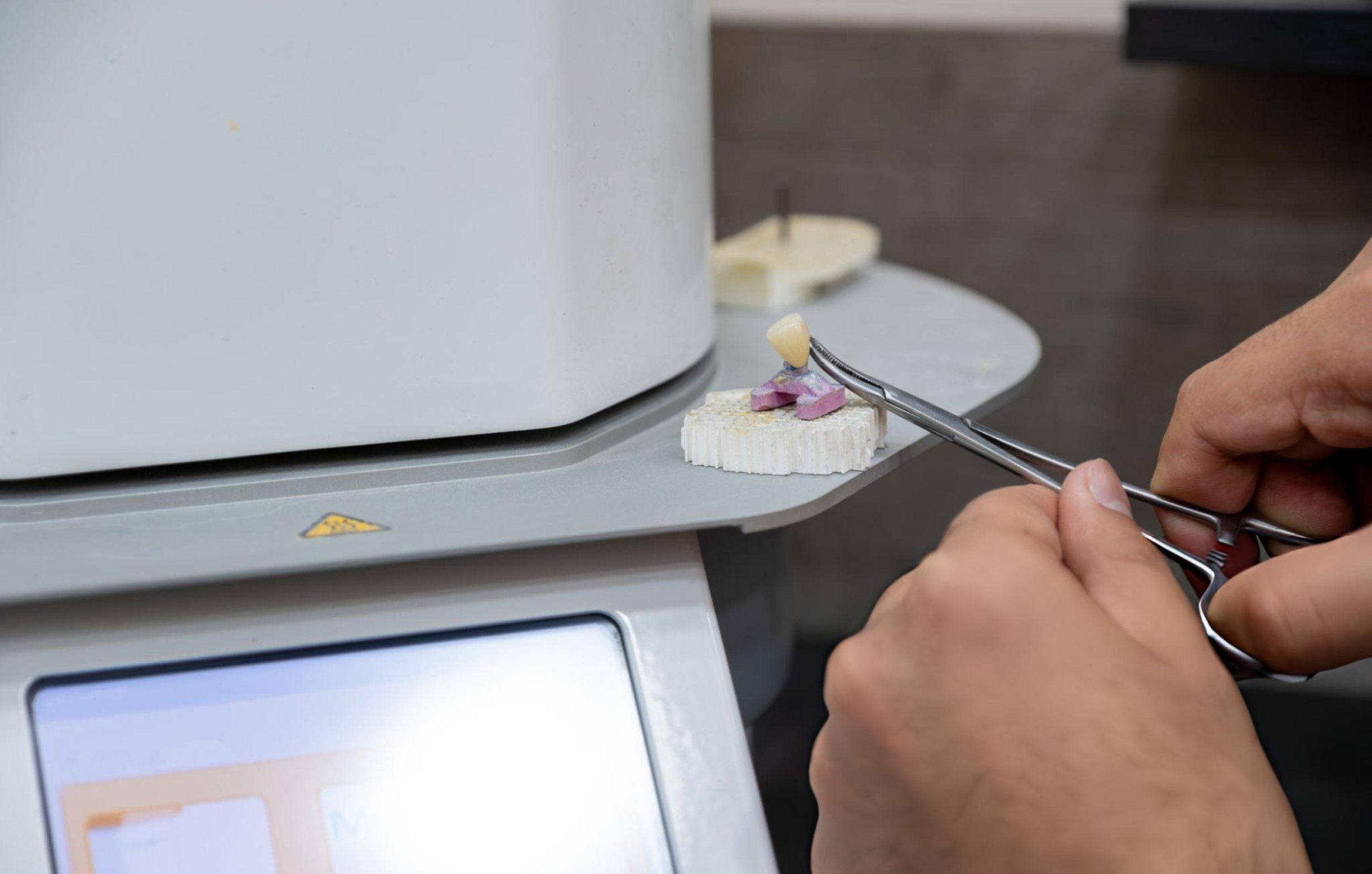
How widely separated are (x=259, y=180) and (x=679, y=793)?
0.26 metres

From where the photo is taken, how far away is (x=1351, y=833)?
96 cm

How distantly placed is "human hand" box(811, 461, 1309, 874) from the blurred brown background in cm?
61

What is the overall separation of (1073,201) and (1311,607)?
2.59 ft

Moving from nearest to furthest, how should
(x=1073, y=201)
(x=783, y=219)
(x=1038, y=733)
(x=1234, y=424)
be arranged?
(x=1038, y=733) → (x=1234, y=424) → (x=783, y=219) → (x=1073, y=201)

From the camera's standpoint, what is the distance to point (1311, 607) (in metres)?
0.35

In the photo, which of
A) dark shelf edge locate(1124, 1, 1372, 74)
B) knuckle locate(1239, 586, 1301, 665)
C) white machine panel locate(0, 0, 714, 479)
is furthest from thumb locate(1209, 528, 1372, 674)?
dark shelf edge locate(1124, 1, 1372, 74)

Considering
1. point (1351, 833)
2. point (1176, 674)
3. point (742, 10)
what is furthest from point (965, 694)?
point (742, 10)

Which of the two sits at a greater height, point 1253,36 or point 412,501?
point 1253,36

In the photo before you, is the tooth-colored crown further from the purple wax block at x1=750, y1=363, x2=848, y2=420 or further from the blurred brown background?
the blurred brown background

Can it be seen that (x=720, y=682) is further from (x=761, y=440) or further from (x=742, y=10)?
(x=742, y=10)

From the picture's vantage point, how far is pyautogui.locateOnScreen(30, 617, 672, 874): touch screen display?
362 millimetres

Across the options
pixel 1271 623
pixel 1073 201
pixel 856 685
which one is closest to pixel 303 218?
pixel 856 685

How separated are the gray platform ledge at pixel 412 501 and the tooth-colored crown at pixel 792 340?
0.05 m

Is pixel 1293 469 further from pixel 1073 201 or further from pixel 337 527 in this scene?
pixel 1073 201
